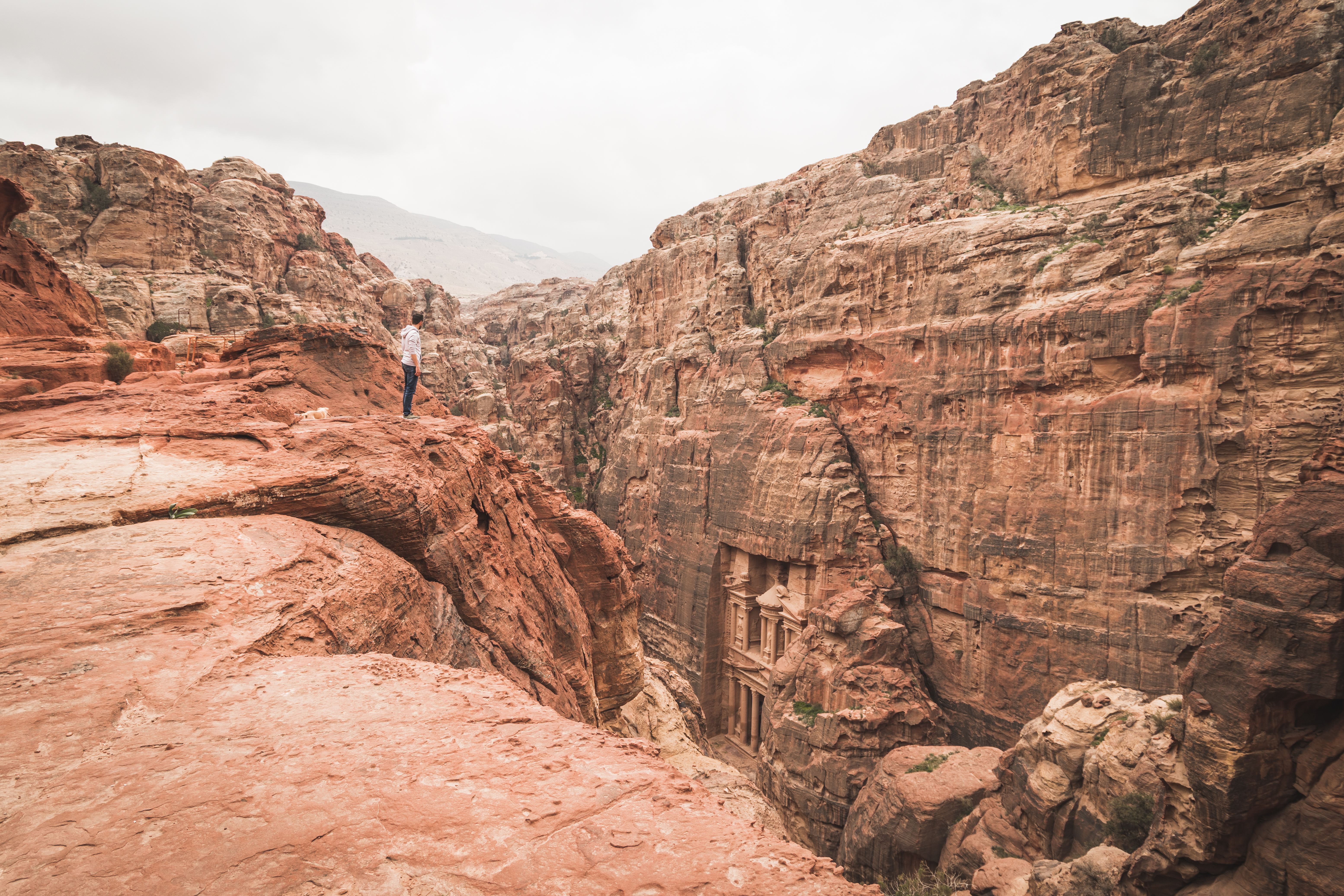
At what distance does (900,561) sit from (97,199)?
133ft

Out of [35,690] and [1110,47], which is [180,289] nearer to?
[35,690]

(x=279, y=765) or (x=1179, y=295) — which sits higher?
(x=1179, y=295)

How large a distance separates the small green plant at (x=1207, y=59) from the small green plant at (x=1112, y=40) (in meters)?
4.55

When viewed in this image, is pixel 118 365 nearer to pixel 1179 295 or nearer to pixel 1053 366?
pixel 1053 366

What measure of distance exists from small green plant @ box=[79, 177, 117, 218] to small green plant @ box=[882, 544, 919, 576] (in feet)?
128

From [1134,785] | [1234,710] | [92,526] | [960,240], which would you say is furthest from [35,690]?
[960,240]

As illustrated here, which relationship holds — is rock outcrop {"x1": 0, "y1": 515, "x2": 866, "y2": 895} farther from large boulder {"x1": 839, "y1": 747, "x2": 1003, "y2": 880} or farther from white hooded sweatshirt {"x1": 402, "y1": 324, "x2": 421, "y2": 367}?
large boulder {"x1": 839, "y1": 747, "x2": 1003, "y2": 880}

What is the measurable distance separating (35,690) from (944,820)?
55.3 feet

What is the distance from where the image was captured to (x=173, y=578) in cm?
498

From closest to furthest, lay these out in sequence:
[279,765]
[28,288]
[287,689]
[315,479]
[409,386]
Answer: [279,765] → [287,689] → [315,479] → [409,386] → [28,288]

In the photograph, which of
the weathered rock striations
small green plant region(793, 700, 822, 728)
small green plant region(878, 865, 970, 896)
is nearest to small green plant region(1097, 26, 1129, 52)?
small green plant region(793, 700, 822, 728)

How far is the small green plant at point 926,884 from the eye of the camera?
1276 cm

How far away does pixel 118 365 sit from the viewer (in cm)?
1088

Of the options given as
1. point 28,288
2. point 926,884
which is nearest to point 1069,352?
point 926,884
